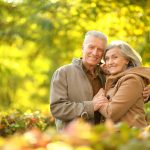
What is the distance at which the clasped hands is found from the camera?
425 centimetres

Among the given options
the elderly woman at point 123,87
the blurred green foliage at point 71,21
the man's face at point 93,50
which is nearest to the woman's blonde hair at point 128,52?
the elderly woman at point 123,87

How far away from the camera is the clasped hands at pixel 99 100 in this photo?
13.9ft

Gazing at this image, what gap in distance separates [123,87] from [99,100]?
12.0 inches

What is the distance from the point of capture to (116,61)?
4.26 metres

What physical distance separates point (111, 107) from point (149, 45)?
174 inches

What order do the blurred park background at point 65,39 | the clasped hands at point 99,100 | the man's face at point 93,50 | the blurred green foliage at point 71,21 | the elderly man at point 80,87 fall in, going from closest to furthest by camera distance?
the blurred park background at point 65,39, the clasped hands at point 99,100, the elderly man at point 80,87, the man's face at point 93,50, the blurred green foliage at point 71,21

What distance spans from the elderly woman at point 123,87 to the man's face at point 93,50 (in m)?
0.09

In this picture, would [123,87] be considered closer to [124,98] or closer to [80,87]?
[124,98]

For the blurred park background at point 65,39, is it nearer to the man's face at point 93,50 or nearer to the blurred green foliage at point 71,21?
the blurred green foliage at point 71,21

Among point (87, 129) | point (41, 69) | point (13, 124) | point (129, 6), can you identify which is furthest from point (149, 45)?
point (41, 69)

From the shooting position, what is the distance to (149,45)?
27.3 feet

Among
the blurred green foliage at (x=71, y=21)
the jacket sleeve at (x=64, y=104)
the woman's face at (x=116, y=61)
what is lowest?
the jacket sleeve at (x=64, y=104)

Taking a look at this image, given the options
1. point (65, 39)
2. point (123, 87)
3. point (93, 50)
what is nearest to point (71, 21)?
point (65, 39)

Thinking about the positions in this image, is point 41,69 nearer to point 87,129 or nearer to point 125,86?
point 125,86
